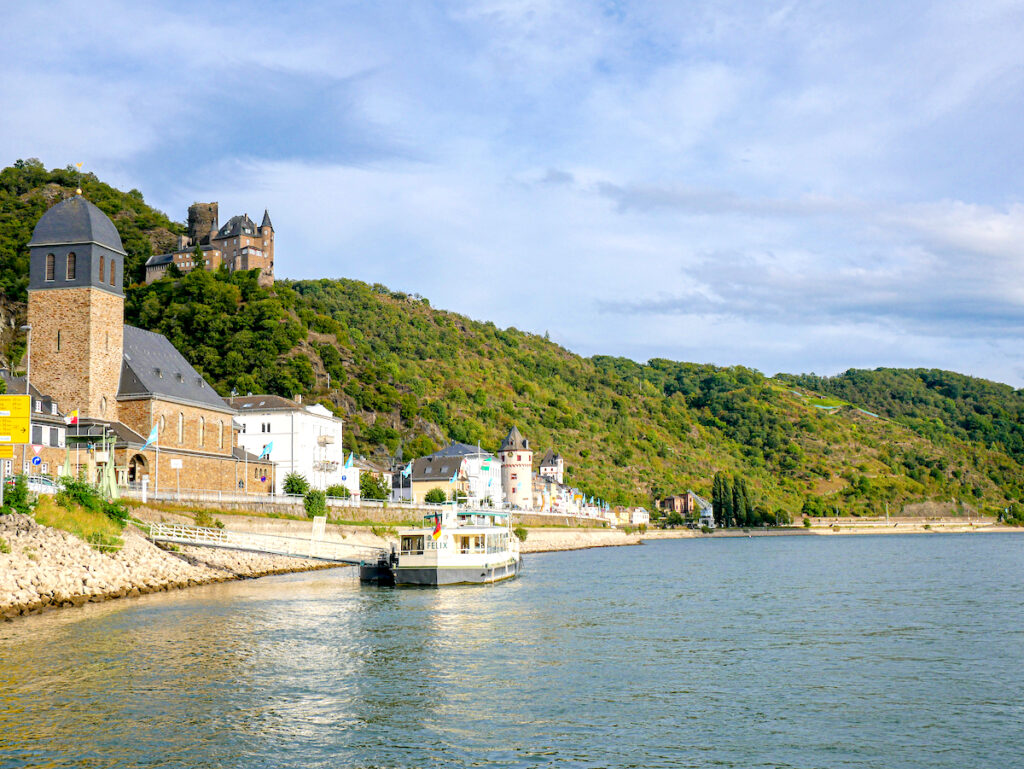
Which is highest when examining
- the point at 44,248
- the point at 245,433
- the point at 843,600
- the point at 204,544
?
the point at 44,248

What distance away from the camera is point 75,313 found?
6188cm

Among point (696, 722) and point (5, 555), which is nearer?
point (696, 722)

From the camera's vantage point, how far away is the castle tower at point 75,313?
201 ft

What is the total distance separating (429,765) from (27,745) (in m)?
7.08

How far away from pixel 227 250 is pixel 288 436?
67.0 meters

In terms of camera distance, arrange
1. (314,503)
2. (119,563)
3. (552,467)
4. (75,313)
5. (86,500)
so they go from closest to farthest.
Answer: (119,563)
(86,500)
(75,313)
(314,503)
(552,467)

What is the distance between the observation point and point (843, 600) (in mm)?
41750

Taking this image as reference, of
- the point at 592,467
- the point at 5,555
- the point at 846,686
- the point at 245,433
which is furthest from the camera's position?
the point at 592,467

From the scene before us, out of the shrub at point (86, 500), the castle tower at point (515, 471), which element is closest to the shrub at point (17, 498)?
the shrub at point (86, 500)

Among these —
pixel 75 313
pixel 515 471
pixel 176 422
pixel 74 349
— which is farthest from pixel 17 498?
pixel 515 471

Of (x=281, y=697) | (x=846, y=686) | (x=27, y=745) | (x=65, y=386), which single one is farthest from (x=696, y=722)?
(x=65, y=386)

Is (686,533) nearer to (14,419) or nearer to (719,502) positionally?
(719,502)

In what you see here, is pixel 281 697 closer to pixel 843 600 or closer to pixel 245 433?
pixel 843 600

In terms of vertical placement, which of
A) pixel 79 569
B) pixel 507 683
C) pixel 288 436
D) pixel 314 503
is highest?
pixel 288 436
